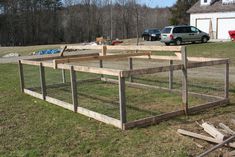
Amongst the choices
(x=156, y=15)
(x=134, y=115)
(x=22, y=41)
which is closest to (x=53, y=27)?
(x=22, y=41)

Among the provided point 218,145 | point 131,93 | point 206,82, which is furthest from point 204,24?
point 218,145

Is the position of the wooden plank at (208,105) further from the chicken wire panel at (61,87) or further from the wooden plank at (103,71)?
the chicken wire panel at (61,87)

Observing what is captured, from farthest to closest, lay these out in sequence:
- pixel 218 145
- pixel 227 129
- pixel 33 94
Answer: pixel 33 94 < pixel 227 129 < pixel 218 145

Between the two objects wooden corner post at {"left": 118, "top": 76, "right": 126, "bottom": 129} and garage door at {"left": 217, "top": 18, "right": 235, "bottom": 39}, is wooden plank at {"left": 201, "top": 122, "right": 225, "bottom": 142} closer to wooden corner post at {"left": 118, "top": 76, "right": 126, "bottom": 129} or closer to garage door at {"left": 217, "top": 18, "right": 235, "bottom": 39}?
wooden corner post at {"left": 118, "top": 76, "right": 126, "bottom": 129}

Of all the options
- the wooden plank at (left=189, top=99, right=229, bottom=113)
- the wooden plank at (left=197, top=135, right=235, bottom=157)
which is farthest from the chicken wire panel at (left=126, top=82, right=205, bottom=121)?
the wooden plank at (left=197, top=135, right=235, bottom=157)

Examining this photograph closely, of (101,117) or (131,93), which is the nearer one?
(101,117)

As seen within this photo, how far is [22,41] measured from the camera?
62.0 meters

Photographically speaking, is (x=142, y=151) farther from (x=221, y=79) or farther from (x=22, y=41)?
(x=22, y=41)

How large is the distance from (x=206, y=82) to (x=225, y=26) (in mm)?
28267

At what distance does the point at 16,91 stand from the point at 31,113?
3196 millimetres

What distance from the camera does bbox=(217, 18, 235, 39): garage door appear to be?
35938mm

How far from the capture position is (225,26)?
120 ft

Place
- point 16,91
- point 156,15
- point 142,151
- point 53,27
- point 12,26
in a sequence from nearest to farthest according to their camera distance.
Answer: point 142,151
point 16,91
point 12,26
point 53,27
point 156,15

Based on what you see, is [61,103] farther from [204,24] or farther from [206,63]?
[204,24]
